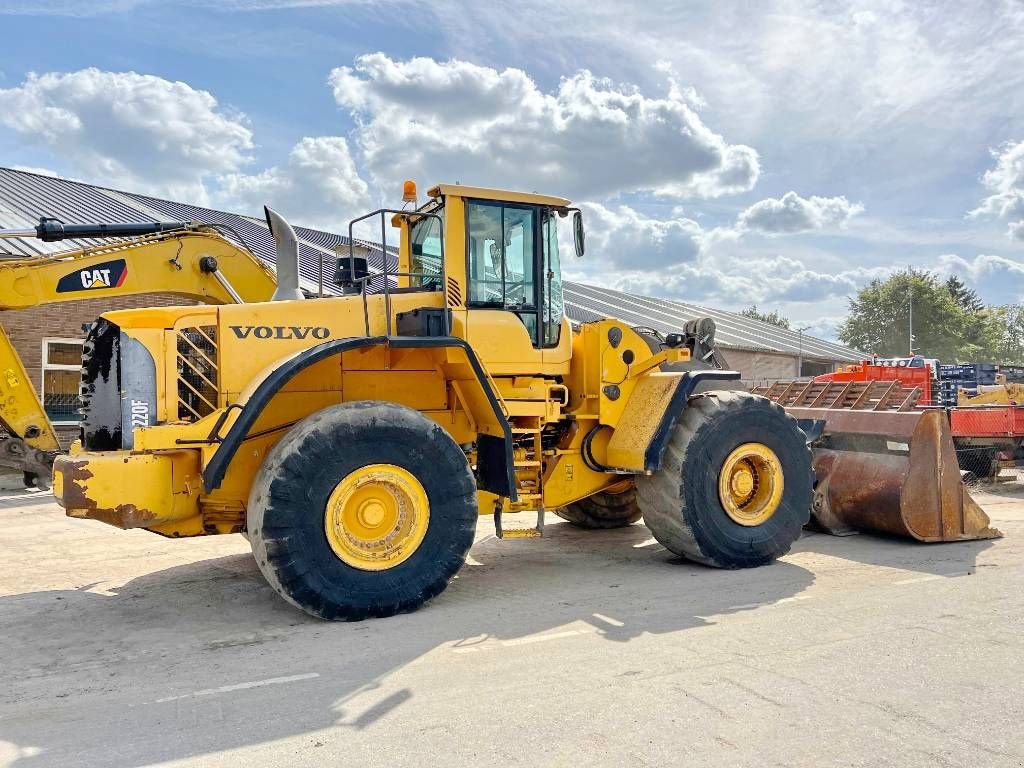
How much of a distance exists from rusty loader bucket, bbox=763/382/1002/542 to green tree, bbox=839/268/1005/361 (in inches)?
2179

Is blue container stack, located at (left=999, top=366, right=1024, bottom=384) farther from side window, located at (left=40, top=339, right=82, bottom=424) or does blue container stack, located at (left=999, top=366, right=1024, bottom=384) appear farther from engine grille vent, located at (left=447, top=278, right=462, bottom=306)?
side window, located at (left=40, top=339, right=82, bottom=424)

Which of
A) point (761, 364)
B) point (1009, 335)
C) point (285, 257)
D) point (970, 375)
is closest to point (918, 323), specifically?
point (1009, 335)

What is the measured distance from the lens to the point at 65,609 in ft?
20.3

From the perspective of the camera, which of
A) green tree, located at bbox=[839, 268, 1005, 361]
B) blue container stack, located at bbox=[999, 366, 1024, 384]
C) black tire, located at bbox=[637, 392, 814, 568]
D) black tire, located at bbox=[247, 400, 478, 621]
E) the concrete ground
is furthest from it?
green tree, located at bbox=[839, 268, 1005, 361]

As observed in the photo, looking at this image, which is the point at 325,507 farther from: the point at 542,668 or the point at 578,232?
the point at 578,232

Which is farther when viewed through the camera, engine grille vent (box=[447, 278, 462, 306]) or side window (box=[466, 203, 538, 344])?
side window (box=[466, 203, 538, 344])

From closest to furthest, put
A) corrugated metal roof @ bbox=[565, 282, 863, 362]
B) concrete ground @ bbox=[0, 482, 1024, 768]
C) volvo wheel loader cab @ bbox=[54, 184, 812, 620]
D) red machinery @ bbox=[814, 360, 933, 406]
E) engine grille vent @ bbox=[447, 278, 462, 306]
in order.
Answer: concrete ground @ bbox=[0, 482, 1024, 768] < volvo wheel loader cab @ bbox=[54, 184, 812, 620] < engine grille vent @ bbox=[447, 278, 462, 306] < red machinery @ bbox=[814, 360, 933, 406] < corrugated metal roof @ bbox=[565, 282, 863, 362]

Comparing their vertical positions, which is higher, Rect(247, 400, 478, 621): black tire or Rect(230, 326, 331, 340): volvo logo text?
Rect(230, 326, 331, 340): volvo logo text

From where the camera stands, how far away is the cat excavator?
8.57 m

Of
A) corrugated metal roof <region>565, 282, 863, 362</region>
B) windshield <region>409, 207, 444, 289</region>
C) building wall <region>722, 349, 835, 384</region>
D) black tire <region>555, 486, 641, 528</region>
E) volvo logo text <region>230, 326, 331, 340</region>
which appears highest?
corrugated metal roof <region>565, 282, 863, 362</region>

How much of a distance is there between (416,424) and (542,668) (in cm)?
196

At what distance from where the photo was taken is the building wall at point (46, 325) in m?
15.6

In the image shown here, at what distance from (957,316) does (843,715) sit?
Result: 6524cm

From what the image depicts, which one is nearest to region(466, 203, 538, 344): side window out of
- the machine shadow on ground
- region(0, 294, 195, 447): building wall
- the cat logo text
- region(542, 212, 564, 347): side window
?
region(542, 212, 564, 347): side window
